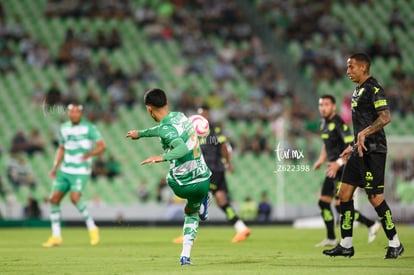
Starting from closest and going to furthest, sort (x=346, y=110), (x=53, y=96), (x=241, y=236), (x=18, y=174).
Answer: (x=241, y=236)
(x=18, y=174)
(x=53, y=96)
(x=346, y=110)

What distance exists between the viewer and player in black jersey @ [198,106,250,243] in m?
19.1

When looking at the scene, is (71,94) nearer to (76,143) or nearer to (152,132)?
(76,143)

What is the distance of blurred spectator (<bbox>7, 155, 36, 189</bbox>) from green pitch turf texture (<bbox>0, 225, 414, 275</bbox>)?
9032 millimetres

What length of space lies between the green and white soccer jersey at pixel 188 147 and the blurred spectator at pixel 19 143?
18276mm

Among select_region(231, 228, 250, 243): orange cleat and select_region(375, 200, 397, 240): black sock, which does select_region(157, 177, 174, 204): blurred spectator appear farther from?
select_region(375, 200, 397, 240): black sock

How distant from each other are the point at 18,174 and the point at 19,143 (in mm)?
1394

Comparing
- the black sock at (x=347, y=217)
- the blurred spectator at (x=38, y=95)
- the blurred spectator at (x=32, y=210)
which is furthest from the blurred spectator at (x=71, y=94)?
the black sock at (x=347, y=217)

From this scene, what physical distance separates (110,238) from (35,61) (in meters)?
14.1

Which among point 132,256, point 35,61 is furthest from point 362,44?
point 132,256

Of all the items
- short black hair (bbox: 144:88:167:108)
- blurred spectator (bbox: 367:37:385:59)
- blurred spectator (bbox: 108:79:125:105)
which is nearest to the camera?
short black hair (bbox: 144:88:167:108)

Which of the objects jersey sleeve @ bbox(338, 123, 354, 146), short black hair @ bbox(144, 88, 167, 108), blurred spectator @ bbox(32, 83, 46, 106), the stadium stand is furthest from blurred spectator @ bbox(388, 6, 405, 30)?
short black hair @ bbox(144, 88, 167, 108)

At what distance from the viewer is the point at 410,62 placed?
123ft

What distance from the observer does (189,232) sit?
1227 centimetres

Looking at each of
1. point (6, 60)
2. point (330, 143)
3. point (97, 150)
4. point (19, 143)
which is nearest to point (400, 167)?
point (19, 143)
